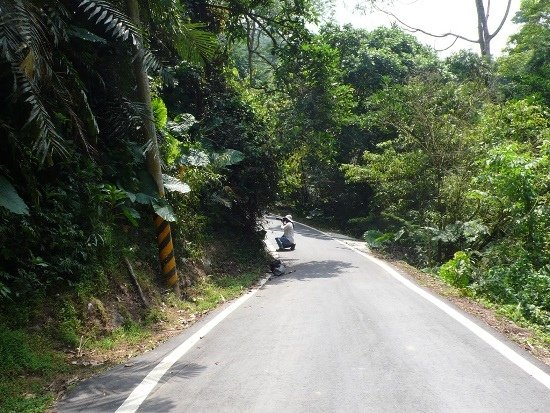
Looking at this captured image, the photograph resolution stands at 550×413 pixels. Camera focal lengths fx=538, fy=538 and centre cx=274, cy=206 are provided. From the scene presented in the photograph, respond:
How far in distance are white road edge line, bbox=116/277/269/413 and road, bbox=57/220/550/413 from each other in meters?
0.01

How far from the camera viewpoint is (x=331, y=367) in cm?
543

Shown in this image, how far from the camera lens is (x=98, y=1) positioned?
26.2 feet

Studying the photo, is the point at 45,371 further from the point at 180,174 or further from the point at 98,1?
the point at 180,174

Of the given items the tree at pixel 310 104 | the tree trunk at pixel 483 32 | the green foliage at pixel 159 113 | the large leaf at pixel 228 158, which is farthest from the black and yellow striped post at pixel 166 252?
the tree trunk at pixel 483 32

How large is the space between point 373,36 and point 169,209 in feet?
90.1

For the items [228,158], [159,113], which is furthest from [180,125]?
[159,113]

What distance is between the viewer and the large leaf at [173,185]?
34.0ft

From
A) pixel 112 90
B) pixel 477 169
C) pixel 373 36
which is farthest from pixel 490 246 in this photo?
pixel 373 36

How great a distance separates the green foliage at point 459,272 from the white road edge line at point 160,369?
5.29 metres

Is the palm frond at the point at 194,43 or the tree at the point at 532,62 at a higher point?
the tree at the point at 532,62

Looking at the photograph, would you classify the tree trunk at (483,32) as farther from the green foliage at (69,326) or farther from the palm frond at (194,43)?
the green foliage at (69,326)

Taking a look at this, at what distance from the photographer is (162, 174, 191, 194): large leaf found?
10.4m

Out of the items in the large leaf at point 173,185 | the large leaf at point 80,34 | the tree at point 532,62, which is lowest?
the large leaf at point 173,185

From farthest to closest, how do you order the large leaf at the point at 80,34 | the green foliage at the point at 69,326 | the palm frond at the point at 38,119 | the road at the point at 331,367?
the large leaf at the point at 80,34, the green foliage at the point at 69,326, the palm frond at the point at 38,119, the road at the point at 331,367
